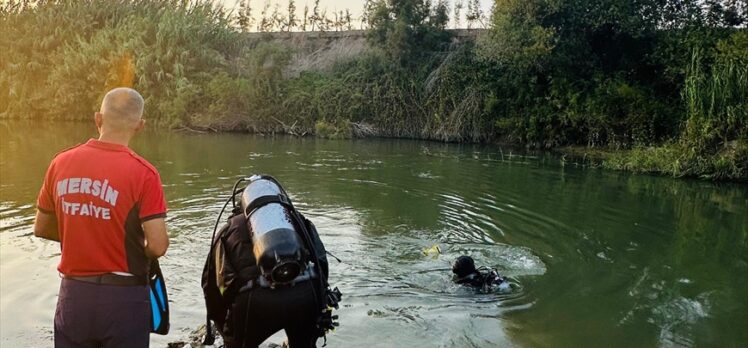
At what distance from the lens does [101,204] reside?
247 cm

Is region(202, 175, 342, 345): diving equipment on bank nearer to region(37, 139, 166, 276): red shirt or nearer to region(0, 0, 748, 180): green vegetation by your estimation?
region(37, 139, 166, 276): red shirt

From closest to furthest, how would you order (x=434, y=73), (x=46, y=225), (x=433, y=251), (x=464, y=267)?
(x=46, y=225) < (x=464, y=267) < (x=433, y=251) < (x=434, y=73)

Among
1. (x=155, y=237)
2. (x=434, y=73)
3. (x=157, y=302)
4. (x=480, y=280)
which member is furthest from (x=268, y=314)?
(x=434, y=73)

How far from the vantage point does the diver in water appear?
598 centimetres

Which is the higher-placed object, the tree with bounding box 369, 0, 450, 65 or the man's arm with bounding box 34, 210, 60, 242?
the tree with bounding box 369, 0, 450, 65

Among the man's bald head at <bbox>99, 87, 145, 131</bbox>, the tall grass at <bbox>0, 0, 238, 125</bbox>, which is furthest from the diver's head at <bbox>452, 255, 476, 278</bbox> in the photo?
the tall grass at <bbox>0, 0, 238, 125</bbox>

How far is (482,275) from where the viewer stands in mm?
6055

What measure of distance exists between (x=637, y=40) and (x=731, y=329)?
17116mm

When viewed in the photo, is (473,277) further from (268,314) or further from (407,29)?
(407,29)

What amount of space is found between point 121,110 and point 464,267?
4.14 m

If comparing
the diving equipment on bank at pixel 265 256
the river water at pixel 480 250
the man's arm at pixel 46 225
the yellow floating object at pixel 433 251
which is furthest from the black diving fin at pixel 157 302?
the yellow floating object at pixel 433 251

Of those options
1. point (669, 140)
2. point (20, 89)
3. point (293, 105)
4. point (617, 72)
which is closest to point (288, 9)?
point (293, 105)

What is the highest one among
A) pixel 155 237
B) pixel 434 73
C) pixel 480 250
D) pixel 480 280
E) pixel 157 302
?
pixel 434 73

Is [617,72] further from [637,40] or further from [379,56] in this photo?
[379,56]
